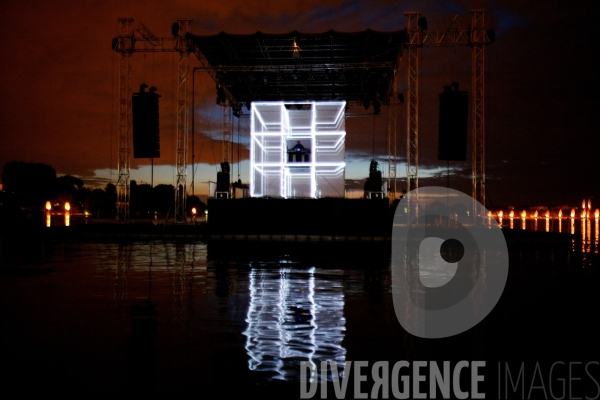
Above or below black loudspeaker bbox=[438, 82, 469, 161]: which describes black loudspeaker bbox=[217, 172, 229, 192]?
below

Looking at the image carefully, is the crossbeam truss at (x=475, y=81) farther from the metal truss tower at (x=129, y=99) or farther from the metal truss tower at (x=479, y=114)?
the metal truss tower at (x=129, y=99)

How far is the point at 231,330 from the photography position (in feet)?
23.1

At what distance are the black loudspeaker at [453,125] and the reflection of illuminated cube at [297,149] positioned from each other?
5426 mm

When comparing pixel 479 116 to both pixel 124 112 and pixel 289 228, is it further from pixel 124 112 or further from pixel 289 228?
pixel 124 112

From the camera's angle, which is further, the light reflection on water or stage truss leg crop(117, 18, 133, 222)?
stage truss leg crop(117, 18, 133, 222)

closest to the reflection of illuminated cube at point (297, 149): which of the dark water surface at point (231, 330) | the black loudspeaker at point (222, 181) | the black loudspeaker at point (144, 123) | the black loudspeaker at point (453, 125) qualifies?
the black loudspeaker at point (222, 181)

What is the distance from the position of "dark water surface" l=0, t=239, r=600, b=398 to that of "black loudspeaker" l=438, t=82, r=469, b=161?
10668 mm

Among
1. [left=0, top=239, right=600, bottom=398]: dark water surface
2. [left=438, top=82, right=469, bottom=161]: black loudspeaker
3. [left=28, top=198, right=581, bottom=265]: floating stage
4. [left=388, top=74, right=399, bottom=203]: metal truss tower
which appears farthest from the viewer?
[left=388, top=74, right=399, bottom=203]: metal truss tower

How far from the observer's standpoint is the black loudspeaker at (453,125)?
2288 cm

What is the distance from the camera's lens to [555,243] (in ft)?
77.7

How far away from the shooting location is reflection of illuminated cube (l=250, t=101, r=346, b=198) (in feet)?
88.8

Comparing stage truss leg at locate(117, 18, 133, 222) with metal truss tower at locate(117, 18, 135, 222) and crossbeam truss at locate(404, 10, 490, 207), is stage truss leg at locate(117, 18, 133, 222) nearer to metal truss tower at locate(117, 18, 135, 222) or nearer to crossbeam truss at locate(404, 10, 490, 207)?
metal truss tower at locate(117, 18, 135, 222)

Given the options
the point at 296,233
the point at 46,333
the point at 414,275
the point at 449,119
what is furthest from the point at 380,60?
the point at 46,333

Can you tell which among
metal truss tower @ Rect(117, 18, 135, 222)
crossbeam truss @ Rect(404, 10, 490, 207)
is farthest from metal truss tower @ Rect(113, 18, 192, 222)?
crossbeam truss @ Rect(404, 10, 490, 207)
